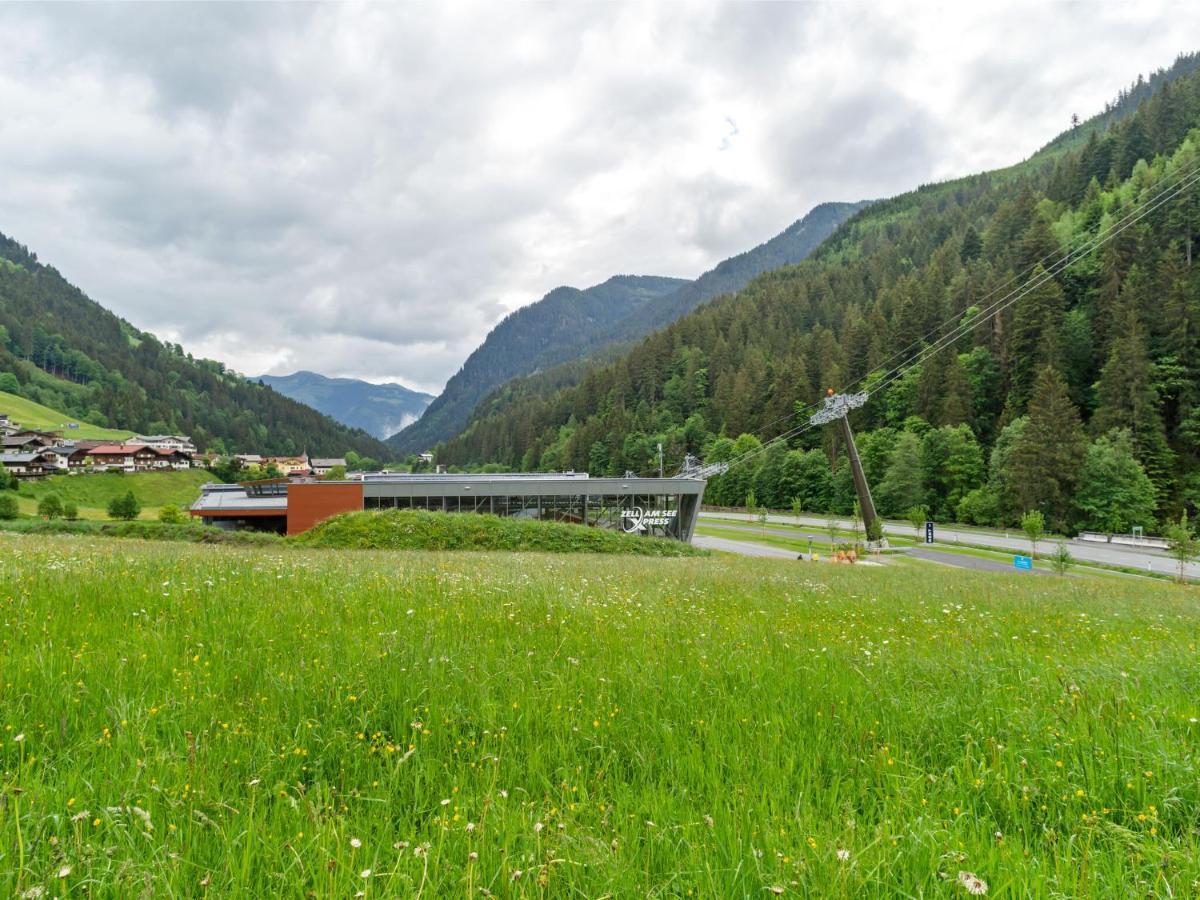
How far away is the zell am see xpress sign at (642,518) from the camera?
51.9 meters

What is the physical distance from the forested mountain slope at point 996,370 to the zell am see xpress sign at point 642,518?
46969mm

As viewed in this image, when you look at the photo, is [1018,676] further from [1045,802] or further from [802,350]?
[802,350]

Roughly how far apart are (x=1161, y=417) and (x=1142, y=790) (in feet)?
315

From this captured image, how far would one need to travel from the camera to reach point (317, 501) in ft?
160

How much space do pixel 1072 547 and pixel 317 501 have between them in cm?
7376

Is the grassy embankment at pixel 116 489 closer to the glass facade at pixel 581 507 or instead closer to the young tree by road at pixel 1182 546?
the glass facade at pixel 581 507

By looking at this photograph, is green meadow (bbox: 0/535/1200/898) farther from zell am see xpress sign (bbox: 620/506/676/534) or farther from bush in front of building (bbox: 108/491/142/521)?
bush in front of building (bbox: 108/491/142/521)

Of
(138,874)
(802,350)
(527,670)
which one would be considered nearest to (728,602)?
(527,670)

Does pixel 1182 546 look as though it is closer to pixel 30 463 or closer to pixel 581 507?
pixel 581 507

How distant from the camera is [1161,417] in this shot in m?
70.0

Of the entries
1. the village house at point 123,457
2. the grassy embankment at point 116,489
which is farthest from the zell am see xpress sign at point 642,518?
the village house at point 123,457

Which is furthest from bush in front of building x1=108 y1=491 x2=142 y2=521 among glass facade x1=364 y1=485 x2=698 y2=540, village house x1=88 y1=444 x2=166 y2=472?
village house x1=88 y1=444 x2=166 y2=472

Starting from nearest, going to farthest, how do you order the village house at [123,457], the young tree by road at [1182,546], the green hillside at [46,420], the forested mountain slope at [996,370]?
the young tree by road at [1182,546] < the forested mountain slope at [996,370] < the village house at [123,457] < the green hillside at [46,420]

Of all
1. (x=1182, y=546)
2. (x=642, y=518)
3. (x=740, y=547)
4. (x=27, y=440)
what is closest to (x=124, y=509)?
(x=642, y=518)
